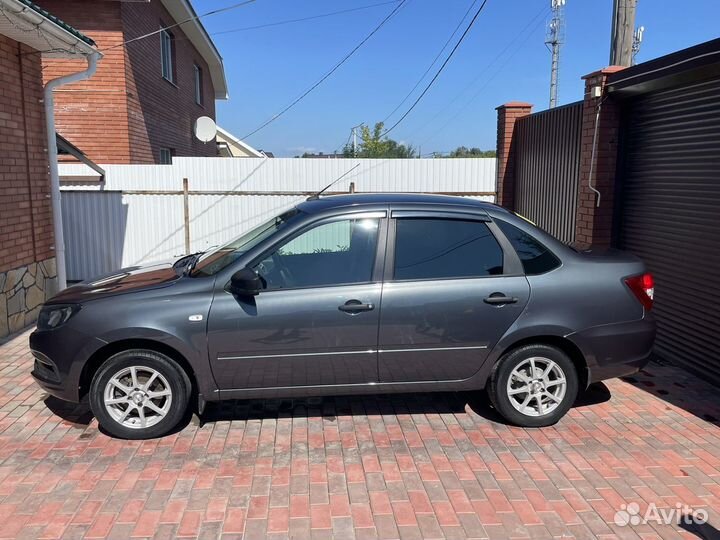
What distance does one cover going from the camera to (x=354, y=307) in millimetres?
3914

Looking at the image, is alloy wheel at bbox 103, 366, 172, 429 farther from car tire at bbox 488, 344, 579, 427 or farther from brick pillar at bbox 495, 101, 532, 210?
brick pillar at bbox 495, 101, 532, 210

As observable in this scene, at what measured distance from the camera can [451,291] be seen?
13.2 feet

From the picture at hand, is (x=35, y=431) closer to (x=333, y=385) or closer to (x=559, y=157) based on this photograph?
(x=333, y=385)

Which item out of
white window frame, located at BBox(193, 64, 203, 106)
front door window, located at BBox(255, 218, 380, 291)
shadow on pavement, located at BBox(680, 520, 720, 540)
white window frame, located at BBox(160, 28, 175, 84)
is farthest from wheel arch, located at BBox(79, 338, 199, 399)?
white window frame, located at BBox(193, 64, 203, 106)

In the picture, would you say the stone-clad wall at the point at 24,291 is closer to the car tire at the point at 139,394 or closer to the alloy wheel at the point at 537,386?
the car tire at the point at 139,394


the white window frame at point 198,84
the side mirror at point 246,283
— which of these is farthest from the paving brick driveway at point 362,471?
the white window frame at point 198,84

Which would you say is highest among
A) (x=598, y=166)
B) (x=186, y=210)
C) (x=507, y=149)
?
(x=507, y=149)

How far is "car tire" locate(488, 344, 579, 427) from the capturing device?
418cm

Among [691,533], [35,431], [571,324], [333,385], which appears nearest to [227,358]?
[333,385]

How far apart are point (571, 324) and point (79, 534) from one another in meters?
3.44

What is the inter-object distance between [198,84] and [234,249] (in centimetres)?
1696

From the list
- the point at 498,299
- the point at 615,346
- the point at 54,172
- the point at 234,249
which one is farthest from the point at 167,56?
the point at 615,346

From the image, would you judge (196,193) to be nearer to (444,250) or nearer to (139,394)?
(139,394)

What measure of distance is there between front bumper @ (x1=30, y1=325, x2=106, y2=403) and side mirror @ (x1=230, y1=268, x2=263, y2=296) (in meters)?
0.98
